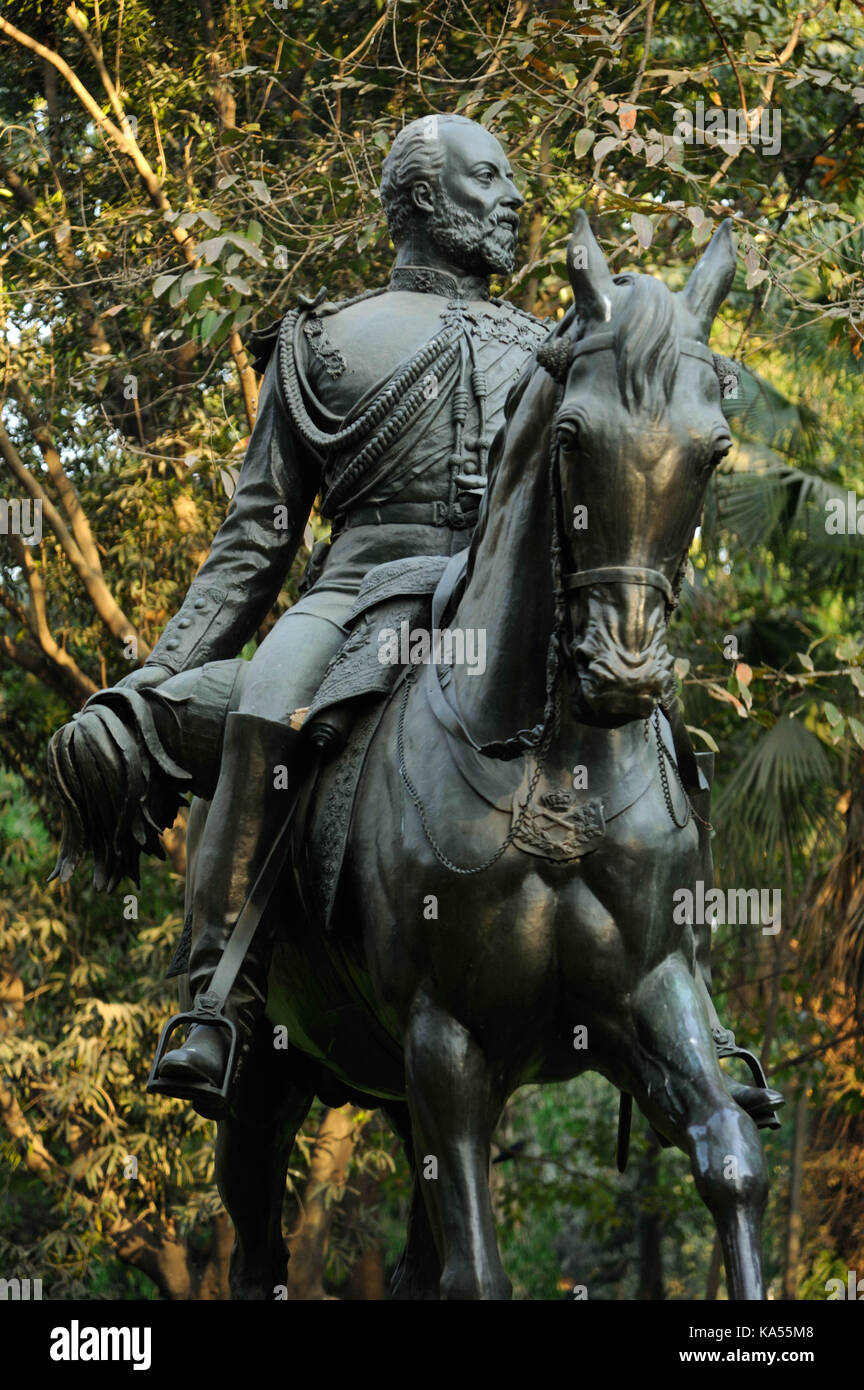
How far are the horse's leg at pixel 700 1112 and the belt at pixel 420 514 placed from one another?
147cm

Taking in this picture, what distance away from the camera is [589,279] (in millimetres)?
3934

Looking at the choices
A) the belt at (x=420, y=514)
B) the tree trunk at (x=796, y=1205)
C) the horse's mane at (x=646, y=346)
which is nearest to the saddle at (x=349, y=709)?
the belt at (x=420, y=514)

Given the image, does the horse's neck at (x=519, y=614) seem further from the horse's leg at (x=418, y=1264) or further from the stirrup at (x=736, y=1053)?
the horse's leg at (x=418, y=1264)

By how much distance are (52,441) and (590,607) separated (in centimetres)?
931

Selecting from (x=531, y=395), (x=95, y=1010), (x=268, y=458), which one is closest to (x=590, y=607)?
(x=531, y=395)

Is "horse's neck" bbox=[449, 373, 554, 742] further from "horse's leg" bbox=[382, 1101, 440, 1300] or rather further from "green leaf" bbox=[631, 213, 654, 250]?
"green leaf" bbox=[631, 213, 654, 250]

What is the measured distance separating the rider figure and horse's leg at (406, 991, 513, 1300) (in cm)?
80

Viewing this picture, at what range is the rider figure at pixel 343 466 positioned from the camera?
518 centimetres

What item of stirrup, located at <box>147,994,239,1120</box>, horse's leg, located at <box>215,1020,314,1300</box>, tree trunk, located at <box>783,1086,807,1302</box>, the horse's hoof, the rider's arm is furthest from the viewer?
tree trunk, located at <box>783,1086,807,1302</box>

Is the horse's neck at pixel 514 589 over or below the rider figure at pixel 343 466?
below

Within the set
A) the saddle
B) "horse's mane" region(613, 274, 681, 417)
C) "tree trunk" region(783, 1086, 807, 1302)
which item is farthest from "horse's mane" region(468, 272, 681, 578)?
"tree trunk" region(783, 1086, 807, 1302)

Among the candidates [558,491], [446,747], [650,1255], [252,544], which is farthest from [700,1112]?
[650,1255]

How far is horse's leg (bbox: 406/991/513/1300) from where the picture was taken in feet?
14.4

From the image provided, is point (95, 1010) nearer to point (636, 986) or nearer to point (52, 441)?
point (52, 441)
